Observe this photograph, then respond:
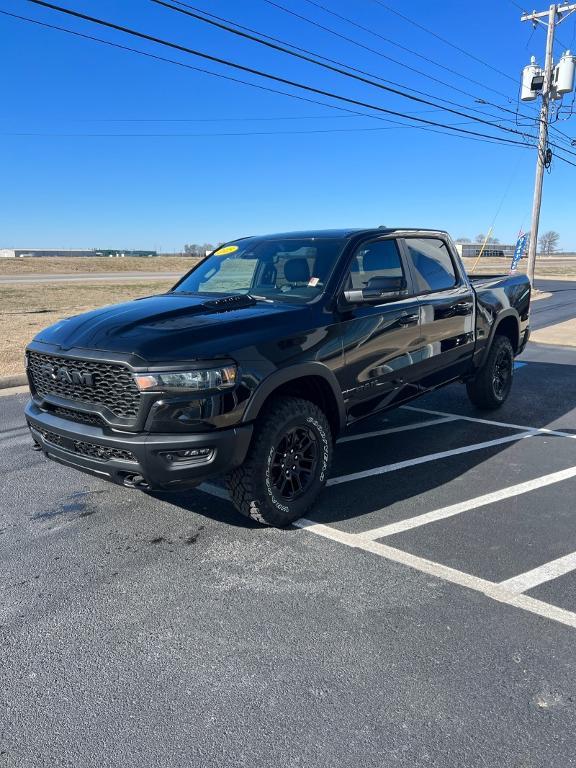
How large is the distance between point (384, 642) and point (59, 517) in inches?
95.6

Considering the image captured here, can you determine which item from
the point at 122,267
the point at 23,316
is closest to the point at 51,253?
the point at 122,267

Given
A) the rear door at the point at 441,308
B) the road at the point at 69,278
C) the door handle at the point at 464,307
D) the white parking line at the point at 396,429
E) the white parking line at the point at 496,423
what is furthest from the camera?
the road at the point at 69,278

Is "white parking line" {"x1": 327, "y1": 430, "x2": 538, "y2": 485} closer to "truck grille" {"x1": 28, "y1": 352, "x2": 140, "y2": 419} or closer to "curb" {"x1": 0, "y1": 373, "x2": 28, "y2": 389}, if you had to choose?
"truck grille" {"x1": 28, "y1": 352, "x2": 140, "y2": 419}

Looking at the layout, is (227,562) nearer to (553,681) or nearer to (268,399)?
(268,399)

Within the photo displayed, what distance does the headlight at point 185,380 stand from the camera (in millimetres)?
3129

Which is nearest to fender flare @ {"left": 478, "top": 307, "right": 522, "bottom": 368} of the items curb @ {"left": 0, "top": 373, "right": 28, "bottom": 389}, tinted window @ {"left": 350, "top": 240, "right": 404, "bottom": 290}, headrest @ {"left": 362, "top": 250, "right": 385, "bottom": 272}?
tinted window @ {"left": 350, "top": 240, "right": 404, "bottom": 290}

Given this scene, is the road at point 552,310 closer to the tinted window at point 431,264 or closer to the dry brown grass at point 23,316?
the tinted window at point 431,264

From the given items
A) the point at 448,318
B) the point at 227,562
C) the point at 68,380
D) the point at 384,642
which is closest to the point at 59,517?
the point at 68,380

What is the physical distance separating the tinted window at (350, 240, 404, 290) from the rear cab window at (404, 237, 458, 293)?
26cm

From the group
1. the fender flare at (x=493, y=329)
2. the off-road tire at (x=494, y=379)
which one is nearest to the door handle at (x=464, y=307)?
the fender flare at (x=493, y=329)

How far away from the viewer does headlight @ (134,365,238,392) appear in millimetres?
3129

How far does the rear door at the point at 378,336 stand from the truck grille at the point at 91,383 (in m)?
1.55

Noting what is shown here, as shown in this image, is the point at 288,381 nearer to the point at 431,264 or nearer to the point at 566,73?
the point at 431,264

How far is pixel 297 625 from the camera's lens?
2824 mm
